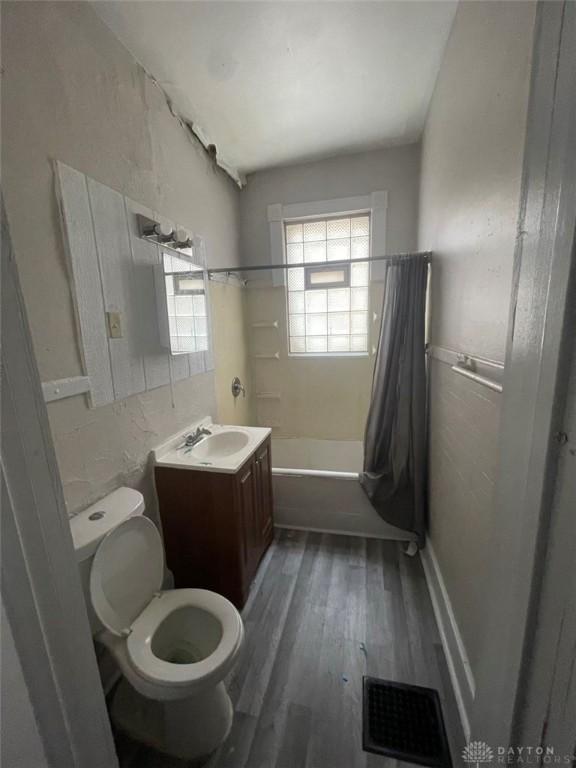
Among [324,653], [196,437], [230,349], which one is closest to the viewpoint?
[324,653]

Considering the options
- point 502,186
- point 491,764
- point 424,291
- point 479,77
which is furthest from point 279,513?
point 479,77

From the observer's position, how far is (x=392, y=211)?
93.7 inches

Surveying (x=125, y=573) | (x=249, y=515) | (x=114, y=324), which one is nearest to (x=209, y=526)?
(x=249, y=515)

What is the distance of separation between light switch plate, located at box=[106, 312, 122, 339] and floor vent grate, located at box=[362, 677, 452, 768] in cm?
180

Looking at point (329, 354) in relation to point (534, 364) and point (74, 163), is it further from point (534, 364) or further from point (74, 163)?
point (534, 364)

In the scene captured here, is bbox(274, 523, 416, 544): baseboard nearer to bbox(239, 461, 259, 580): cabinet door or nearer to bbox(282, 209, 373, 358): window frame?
bbox(239, 461, 259, 580): cabinet door

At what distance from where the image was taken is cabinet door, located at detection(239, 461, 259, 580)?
1509 millimetres

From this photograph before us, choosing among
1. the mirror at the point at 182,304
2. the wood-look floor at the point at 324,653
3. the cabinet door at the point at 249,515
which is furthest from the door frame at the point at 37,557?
the mirror at the point at 182,304

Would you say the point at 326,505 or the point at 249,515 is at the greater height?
the point at 249,515

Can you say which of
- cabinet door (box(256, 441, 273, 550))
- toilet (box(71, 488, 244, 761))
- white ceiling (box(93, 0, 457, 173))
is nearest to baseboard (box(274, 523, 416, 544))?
cabinet door (box(256, 441, 273, 550))

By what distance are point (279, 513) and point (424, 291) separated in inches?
70.6

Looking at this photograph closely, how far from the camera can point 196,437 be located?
175 centimetres

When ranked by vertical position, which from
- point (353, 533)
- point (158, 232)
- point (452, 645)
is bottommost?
point (353, 533)

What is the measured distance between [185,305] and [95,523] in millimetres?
1139
